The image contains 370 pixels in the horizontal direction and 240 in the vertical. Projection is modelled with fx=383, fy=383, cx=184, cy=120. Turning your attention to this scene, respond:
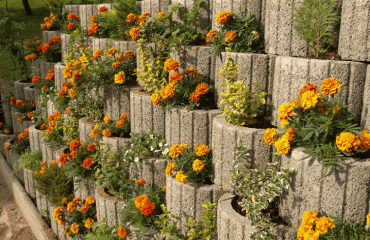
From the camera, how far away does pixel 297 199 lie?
2643 millimetres

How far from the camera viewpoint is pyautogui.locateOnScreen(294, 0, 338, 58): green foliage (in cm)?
270

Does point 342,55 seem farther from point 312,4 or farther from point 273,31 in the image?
point 273,31

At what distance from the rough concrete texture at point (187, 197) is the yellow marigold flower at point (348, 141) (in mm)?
1186

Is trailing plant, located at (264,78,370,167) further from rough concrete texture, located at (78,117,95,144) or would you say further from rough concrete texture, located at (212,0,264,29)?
rough concrete texture, located at (78,117,95,144)

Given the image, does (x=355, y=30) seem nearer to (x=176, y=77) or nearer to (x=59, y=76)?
(x=176, y=77)

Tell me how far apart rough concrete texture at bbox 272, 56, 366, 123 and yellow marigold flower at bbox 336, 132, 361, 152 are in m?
0.33

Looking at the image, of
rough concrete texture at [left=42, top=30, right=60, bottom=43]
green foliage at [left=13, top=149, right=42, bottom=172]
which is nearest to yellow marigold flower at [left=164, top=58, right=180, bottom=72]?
green foliage at [left=13, top=149, right=42, bottom=172]

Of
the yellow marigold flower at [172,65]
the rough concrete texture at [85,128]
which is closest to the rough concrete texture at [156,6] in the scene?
the yellow marigold flower at [172,65]

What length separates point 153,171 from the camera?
3.87 m

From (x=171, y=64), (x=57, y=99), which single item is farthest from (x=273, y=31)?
(x=57, y=99)

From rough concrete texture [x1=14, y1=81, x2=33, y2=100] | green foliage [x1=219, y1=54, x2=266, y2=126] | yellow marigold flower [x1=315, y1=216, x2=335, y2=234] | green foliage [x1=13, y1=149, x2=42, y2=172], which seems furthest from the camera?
rough concrete texture [x1=14, y1=81, x2=33, y2=100]

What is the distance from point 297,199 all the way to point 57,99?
155 inches

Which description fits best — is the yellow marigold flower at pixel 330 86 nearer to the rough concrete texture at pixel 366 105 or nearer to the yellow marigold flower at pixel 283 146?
the rough concrete texture at pixel 366 105

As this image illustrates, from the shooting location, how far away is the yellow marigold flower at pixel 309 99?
2.46 meters
